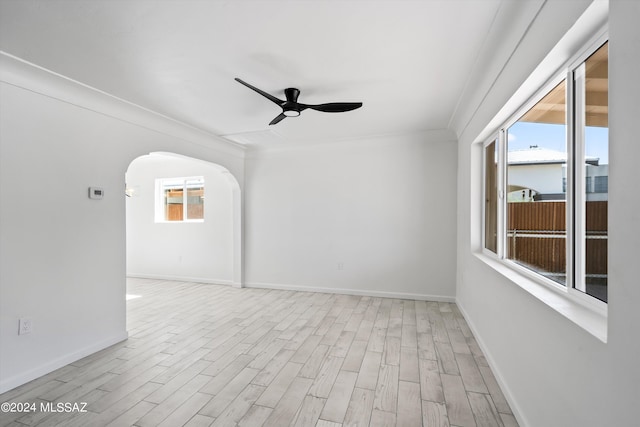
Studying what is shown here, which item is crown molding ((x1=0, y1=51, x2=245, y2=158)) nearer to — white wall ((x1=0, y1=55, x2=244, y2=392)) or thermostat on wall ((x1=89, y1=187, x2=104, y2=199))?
white wall ((x1=0, y1=55, x2=244, y2=392))

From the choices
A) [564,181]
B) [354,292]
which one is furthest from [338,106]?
[354,292]

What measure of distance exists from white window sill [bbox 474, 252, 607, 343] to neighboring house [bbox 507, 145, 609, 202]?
0.51m

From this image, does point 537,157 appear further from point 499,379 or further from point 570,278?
point 499,379

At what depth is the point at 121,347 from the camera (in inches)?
118

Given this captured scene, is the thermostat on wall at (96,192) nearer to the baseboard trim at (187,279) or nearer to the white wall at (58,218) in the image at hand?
the white wall at (58,218)

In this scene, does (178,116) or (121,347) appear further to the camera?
(178,116)

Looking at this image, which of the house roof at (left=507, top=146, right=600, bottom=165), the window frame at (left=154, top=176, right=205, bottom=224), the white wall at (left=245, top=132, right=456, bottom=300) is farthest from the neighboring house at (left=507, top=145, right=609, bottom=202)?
the window frame at (left=154, top=176, right=205, bottom=224)

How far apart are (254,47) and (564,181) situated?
2.15 meters

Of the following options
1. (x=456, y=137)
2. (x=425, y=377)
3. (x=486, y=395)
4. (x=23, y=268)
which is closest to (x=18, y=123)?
(x=23, y=268)

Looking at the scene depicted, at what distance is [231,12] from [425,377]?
9.60 ft

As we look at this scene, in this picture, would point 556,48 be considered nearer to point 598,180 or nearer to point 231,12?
point 598,180

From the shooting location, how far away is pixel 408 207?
180 inches

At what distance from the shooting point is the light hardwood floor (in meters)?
1.94

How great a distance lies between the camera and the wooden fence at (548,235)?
1311 mm
